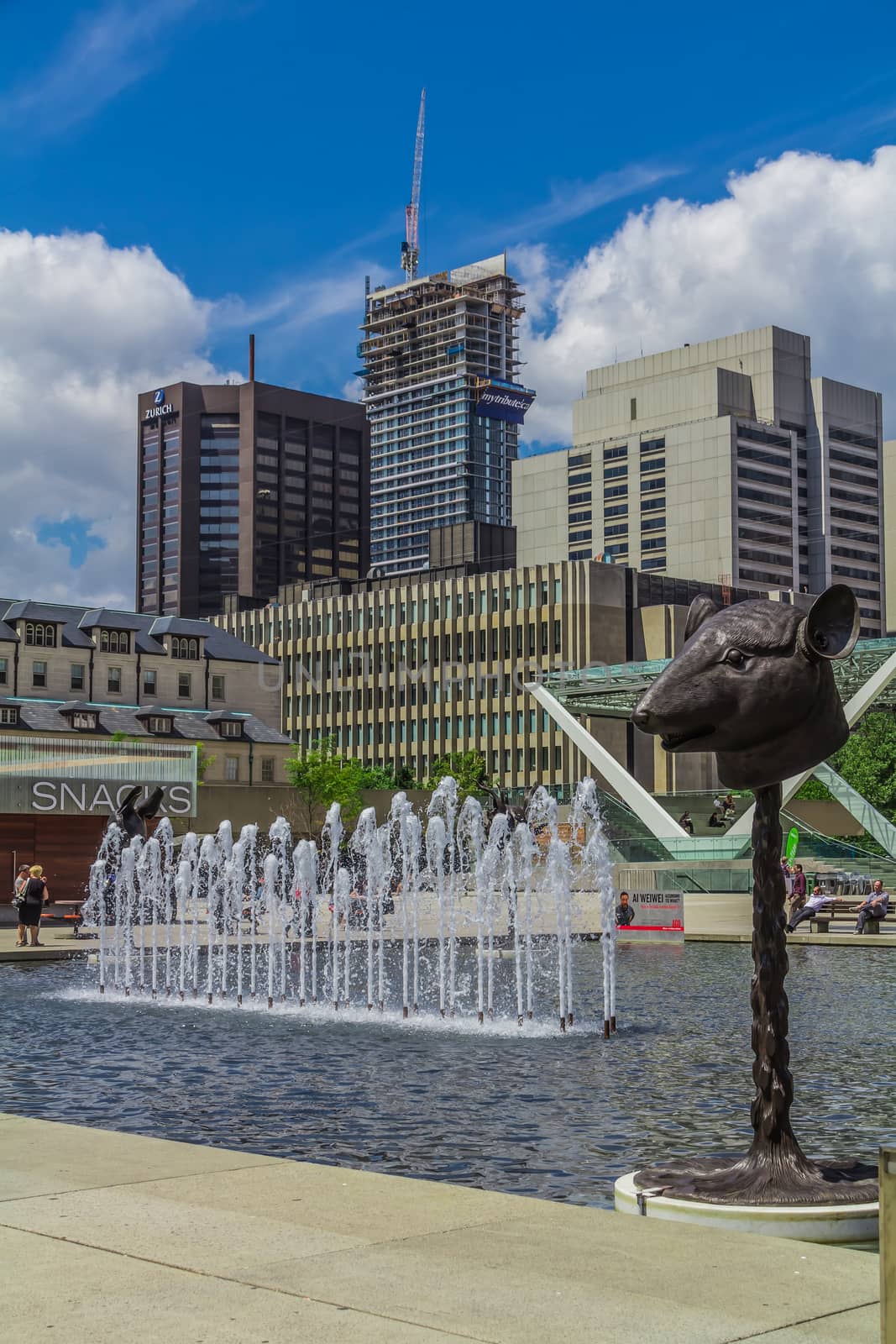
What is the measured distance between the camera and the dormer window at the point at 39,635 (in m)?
86.6

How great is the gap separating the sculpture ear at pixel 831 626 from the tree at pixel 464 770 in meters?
99.1

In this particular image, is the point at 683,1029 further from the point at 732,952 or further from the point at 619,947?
the point at 619,947

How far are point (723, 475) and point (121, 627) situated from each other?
90879mm

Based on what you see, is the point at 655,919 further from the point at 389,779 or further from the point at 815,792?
the point at 389,779

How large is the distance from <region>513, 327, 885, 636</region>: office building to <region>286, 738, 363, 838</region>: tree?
86475 millimetres

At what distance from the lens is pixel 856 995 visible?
864 inches

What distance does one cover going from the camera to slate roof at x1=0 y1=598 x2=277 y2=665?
87938 millimetres

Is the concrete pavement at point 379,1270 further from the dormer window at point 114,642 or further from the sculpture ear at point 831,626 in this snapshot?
the dormer window at point 114,642

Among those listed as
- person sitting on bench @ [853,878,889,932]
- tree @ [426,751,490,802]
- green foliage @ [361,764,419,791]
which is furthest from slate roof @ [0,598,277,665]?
person sitting on bench @ [853,878,889,932]

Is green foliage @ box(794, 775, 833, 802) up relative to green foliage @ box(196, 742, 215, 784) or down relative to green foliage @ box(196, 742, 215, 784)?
down

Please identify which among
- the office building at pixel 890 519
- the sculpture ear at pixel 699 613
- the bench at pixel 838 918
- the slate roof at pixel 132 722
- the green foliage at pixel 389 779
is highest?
the office building at pixel 890 519

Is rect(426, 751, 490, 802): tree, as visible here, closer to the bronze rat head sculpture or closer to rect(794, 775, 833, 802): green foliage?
rect(794, 775, 833, 802): green foliage

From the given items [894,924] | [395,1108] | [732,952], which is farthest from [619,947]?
[395,1108]

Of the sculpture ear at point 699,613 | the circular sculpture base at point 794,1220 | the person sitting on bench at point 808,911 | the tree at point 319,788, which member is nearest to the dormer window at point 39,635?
the tree at point 319,788
